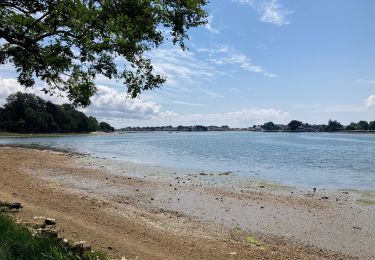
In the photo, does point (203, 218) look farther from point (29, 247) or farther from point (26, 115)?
point (26, 115)

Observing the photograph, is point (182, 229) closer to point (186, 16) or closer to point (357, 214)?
point (186, 16)

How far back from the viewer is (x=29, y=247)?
773 centimetres

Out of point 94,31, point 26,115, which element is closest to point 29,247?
point 94,31

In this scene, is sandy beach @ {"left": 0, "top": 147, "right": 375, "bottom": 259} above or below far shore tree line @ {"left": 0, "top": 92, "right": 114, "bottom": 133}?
below

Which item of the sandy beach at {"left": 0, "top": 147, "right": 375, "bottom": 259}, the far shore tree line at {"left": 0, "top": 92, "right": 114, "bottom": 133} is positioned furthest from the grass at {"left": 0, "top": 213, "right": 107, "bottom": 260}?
the far shore tree line at {"left": 0, "top": 92, "right": 114, "bottom": 133}

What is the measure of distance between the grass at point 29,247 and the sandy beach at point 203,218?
1.94 meters

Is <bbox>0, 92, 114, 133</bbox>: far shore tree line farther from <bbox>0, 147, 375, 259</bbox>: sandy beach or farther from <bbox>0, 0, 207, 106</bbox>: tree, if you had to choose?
<bbox>0, 0, 207, 106</bbox>: tree

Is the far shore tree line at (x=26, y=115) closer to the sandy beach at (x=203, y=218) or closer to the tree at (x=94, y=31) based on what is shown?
the sandy beach at (x=203, y=218)

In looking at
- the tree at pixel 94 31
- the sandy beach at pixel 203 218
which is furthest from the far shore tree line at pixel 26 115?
the tree at pixel 94 31

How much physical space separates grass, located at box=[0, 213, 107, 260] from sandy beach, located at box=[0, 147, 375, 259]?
1.94 metres

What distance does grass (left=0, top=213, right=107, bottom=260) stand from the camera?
730 centimetres

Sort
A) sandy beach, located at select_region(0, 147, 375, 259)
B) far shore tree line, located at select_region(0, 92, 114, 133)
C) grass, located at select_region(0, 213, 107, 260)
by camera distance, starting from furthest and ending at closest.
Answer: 1. far shore tree line, located at select_region(0, 92, 114, 133)
2. sandy beach, located at select_region(0, 147, 375, 259)
3. grass, located at select_region(0, 213, 107, 260)

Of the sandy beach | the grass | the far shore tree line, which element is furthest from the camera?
the far shore tree line

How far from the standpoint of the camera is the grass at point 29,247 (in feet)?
23.9
